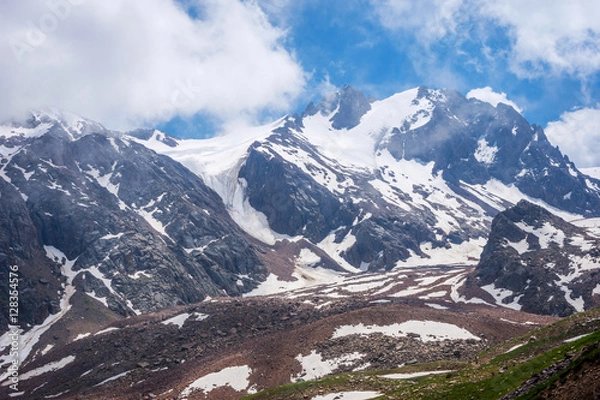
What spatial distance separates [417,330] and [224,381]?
1364 inches

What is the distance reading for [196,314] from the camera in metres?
122

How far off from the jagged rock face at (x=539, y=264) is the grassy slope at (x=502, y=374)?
292 feet

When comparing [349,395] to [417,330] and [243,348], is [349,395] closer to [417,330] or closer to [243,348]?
[417,330]

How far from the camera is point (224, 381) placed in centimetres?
7138

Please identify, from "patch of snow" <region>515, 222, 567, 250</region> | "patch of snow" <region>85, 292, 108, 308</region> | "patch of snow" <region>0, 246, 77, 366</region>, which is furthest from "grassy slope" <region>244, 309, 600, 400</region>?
"patch of snow" <region>85, 292, 108, 308</region>

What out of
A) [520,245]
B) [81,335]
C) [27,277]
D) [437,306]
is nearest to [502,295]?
[520,245]

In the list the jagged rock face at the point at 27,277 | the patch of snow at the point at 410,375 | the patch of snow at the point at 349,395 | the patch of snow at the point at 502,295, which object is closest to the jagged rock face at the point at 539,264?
the patch of snow at the point at 502,295

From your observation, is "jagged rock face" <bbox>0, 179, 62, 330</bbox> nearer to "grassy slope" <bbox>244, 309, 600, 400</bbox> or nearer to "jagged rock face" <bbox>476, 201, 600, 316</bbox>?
"grassy slope" <bbox>244, 309, 600, 400</bbox>

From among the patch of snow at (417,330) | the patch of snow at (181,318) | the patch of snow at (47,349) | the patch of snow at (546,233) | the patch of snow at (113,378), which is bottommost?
the patch of snow at (47,349)

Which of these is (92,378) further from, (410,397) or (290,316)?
(410,397)

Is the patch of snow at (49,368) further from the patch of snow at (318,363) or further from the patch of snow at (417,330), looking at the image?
the patch of snow at (417,330)

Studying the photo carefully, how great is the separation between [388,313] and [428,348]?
56.1ft

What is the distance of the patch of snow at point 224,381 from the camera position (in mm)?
69438

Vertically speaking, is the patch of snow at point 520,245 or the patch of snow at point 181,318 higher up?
the patch of snow at point 520,245
